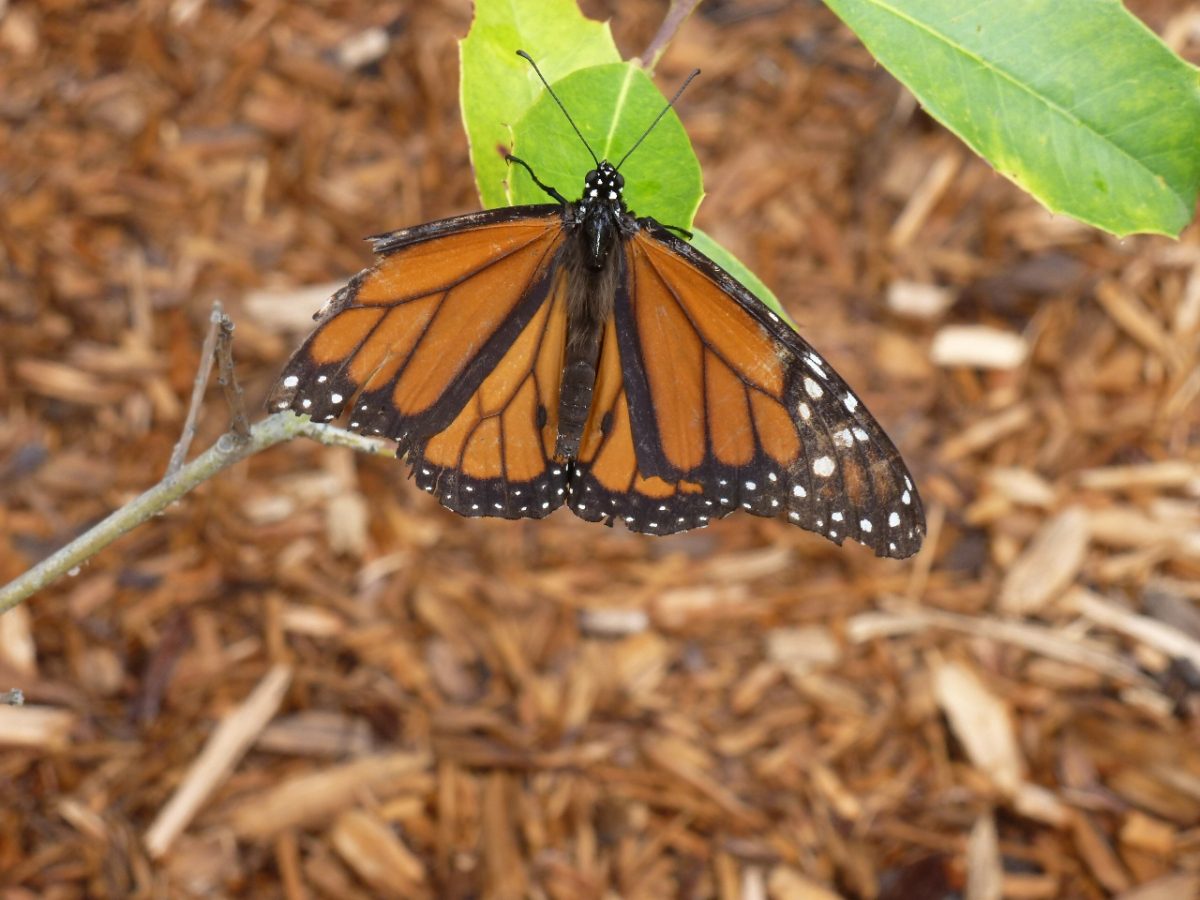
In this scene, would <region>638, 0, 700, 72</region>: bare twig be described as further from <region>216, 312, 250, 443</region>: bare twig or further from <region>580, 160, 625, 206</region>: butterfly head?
<region>216, 312, 250, 443</region>: bare twig

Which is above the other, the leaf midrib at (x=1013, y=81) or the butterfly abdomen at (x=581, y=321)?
the leaf midrib at (x=1013, y=81)

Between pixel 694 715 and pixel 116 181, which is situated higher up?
pixel 116 181

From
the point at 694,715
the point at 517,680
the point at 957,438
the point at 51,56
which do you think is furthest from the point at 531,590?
the point at 51,56

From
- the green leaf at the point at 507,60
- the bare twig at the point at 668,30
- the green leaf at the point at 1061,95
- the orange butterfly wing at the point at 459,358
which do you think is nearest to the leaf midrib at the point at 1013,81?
the green leaf at the point at 1061,95

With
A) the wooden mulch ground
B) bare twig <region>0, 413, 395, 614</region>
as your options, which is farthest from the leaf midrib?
the wooden mulch ground

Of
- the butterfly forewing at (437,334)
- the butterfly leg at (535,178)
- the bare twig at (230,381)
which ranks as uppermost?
the butterfly leg at (535,178)

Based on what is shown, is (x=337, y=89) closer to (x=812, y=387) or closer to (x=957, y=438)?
(x=957, y=438)

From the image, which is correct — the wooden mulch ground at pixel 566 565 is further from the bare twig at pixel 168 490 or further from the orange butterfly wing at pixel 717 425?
the bare twig at pixel 168 490
